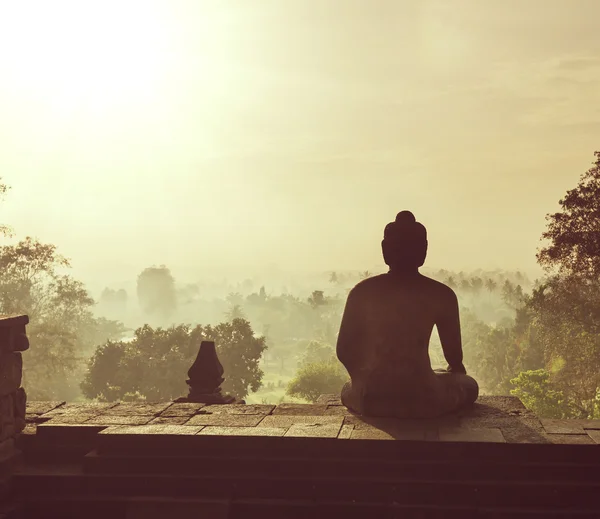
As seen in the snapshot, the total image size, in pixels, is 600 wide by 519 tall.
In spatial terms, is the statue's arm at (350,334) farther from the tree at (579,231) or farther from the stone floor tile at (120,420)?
the tree at (579,231)

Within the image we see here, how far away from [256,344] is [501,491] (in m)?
37.0

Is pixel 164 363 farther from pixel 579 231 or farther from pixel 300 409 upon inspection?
pixel 300 409

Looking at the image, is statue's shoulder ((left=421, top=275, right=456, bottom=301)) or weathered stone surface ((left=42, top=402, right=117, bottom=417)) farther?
weathered stone surface ((left=42, top=402, right=117, bottom=417))

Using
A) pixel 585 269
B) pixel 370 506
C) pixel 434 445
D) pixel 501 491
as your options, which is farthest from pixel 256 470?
pixel 585 269

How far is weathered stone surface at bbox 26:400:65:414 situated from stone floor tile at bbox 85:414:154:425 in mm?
1154

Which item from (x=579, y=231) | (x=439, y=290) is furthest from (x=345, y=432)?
(x=579, y=231)

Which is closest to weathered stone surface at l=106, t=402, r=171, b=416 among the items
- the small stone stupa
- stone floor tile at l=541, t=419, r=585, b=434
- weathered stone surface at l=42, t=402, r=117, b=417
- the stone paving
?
the stone paving

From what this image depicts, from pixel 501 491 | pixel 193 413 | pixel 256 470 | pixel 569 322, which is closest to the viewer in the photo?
pixel 501 491

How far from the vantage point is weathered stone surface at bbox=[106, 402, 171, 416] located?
26.6 ft

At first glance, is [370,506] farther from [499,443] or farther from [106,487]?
[106,487]

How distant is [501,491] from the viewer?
19.8ft

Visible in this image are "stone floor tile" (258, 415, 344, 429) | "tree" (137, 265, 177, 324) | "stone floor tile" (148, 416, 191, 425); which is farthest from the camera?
"tree" (137, 265, 177, 324)

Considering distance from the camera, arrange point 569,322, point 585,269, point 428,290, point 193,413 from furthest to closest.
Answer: point 569,322, point 585,269, point 193,413, point 428,290

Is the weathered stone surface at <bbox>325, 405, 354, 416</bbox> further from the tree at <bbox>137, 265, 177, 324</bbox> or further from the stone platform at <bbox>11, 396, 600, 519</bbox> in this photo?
the tree at <bbox>137, 265, 177, 324</bbox>
